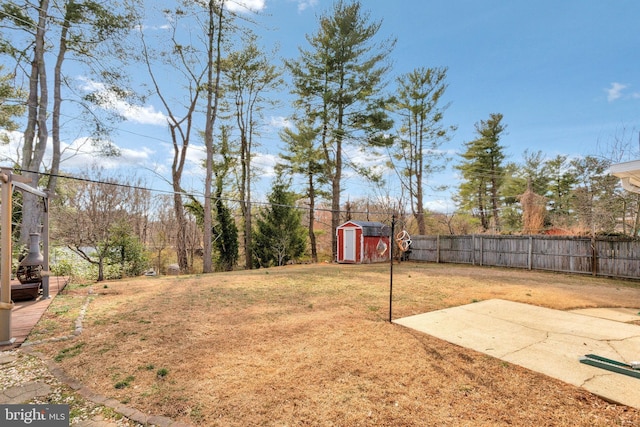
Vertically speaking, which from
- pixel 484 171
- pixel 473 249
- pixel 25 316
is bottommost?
pixel 25 316

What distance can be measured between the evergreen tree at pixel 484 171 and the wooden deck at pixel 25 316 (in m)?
20.7

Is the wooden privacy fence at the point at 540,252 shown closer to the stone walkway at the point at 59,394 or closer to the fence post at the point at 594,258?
the fence post at the point at 594,258

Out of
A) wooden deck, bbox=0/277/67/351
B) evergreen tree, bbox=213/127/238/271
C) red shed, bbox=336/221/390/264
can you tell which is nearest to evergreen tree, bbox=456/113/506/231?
red shed, bbox=336/221/390/264

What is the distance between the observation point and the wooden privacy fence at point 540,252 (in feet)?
29.1

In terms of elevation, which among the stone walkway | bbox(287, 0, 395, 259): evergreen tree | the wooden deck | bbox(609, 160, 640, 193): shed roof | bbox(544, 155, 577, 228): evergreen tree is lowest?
the wooden deck

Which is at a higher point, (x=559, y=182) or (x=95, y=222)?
(x=559, y=182)

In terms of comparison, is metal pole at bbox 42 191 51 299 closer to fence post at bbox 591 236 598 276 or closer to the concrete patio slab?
the concrete patio slab

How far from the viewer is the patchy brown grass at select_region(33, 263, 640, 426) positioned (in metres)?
1.98

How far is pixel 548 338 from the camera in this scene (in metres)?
3.40

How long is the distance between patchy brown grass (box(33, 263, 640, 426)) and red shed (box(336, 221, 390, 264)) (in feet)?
27.9

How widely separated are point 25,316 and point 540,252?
555 inches

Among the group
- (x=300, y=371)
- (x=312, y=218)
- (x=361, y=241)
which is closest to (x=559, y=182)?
(x=361, y=241)

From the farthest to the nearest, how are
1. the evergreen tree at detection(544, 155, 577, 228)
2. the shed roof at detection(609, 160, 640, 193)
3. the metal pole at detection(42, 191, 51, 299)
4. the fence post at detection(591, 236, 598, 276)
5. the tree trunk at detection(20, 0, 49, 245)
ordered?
the evergreen tree at detection(544, 155, 577, 228), the fence post at detection(591, 236, 598, 276), the tree trunk at detection(20, 0, 49, 245), the metal pole at detection(42, 191, 51, 299), the shed roof at detection(609, 160, 640, 193)

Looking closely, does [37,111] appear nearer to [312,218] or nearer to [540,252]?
[312,218]
